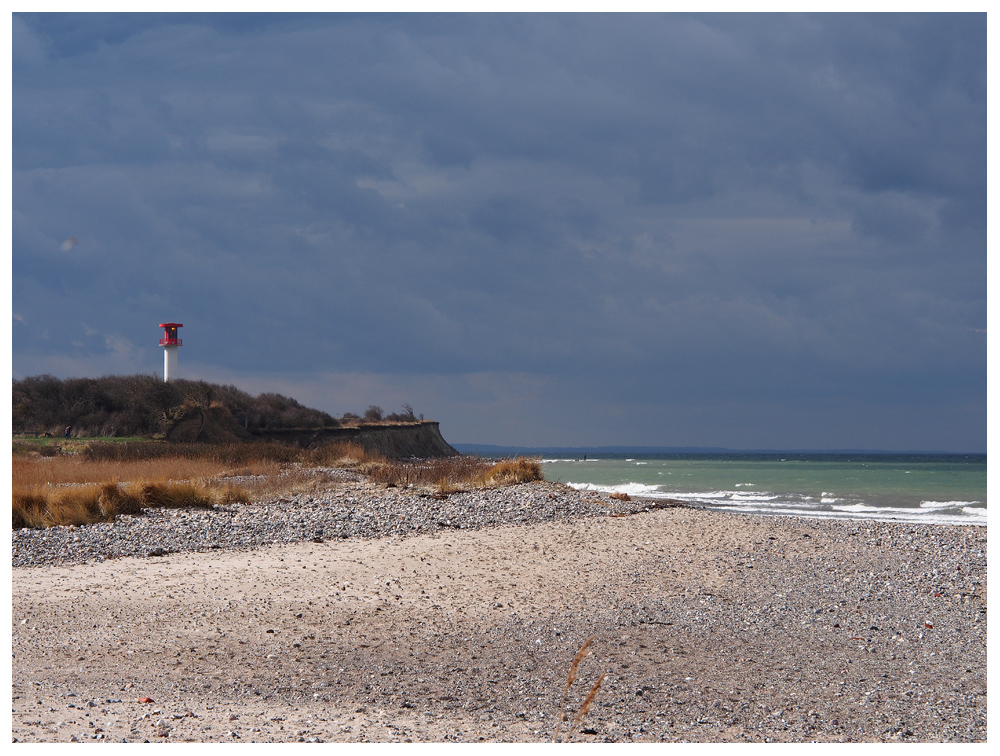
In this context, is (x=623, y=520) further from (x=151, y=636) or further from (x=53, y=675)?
(x=53, y=675)

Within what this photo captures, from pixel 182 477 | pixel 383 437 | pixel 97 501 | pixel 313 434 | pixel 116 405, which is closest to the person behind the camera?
pixel 97 501

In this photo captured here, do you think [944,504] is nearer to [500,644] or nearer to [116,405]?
[500,644]

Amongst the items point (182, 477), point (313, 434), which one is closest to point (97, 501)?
point (182, 477)

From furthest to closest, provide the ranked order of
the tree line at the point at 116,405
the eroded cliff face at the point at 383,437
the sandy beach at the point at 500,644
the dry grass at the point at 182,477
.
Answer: the eroded cliff face at the point at 383,437 → the tree line at the point at 116,405 → the dry grass at the point at 182,477 → the sandy beach at the point at 500,644

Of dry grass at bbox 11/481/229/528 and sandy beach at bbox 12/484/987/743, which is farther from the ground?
dry grass at bbox 11/481/229/528

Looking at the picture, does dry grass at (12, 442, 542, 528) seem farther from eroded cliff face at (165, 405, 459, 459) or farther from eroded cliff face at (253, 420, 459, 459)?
eroded cliff face at (253, 420, 459, 459)

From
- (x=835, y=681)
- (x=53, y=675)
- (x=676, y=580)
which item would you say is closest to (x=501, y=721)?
(x=835, y=681)

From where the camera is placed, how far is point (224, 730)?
452 centimetres

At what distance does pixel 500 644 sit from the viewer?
6844 millimetres

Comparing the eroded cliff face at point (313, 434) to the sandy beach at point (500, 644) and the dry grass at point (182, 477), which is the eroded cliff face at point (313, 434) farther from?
the sandy beach at point (500, 644)

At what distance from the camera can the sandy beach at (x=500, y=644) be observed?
4.93m

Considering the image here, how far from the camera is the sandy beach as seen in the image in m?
4.93

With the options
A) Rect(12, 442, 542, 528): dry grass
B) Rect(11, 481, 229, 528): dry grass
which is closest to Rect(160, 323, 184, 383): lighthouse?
Rect(12, 442, 542, 528): dry grass

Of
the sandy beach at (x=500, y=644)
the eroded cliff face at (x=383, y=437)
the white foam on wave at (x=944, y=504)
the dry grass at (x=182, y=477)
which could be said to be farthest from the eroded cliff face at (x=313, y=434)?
the white foam on wave at (x=944, y=504)
